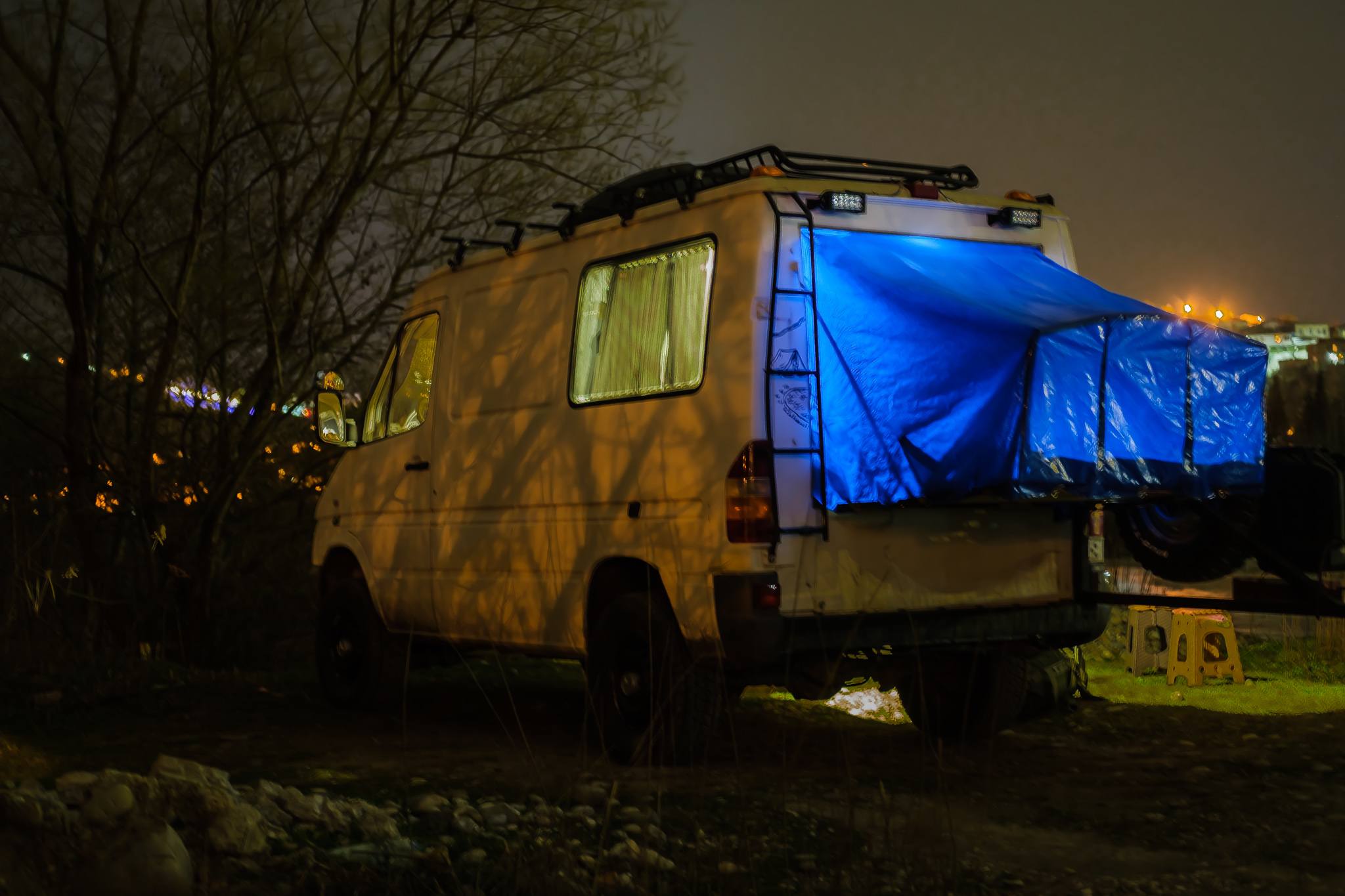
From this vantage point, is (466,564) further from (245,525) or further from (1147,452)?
(245,525)

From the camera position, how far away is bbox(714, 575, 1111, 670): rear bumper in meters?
6.27

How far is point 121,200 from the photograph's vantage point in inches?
540

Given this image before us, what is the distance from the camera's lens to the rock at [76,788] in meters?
4.70

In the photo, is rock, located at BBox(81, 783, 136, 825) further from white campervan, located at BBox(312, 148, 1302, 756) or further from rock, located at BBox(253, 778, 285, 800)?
white campervan, located at BBox(312, 148, 1302, 756)

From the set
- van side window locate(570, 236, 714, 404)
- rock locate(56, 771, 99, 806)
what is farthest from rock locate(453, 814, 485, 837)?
van side window locate(570, 236, 714, 404)

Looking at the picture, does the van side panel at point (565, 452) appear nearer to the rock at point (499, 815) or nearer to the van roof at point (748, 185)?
the van roof at point (748, 185)

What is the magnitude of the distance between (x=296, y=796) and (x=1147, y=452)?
3.69 metres

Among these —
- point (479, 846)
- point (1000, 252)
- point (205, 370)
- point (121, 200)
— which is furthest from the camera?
point (205, 370)

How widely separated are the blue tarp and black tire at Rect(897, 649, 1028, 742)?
5.69 feet

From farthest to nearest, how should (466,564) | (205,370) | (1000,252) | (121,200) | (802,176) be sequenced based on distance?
(205,370), (121,200), (466,564), (1000,252), (802,176)

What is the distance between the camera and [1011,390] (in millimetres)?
6082

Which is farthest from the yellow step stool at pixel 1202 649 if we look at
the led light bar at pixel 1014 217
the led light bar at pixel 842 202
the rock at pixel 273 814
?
the rock at pixel 273 814

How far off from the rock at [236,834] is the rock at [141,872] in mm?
241

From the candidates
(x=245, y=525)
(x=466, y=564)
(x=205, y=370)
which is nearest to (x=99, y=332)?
(x=205, y=370)
